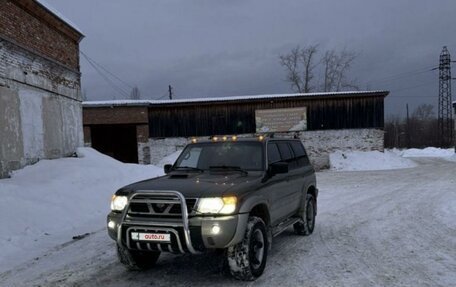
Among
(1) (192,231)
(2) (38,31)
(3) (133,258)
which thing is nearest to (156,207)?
(1) (192,231)

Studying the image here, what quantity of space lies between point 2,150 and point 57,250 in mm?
6030

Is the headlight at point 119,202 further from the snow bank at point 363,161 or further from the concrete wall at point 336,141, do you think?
the concrete wall at point 336,141

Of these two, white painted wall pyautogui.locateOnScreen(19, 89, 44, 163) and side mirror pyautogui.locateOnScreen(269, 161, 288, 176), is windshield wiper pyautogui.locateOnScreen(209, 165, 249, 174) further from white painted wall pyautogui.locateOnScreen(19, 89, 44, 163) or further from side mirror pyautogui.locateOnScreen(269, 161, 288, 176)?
white painted wall pyautogui.locateOnScreen(19, 89, 44, 163)

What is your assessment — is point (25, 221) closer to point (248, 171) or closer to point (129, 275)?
point (129, 275)

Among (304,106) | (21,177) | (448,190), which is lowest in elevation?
(448,190)

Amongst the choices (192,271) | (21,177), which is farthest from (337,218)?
(21,177)

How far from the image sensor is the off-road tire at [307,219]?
8031mm

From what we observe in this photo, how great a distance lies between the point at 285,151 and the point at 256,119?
2428 cm

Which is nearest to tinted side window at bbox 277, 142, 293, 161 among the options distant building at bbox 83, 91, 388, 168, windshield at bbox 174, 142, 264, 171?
windshield at bbox 174, 142, 264, 171

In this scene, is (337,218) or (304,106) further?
(304,106)

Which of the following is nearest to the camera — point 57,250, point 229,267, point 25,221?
point 229,267

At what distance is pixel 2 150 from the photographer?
1223cm

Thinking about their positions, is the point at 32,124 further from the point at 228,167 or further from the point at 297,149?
the point at 228,167

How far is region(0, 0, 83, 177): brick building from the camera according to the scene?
12867mm
